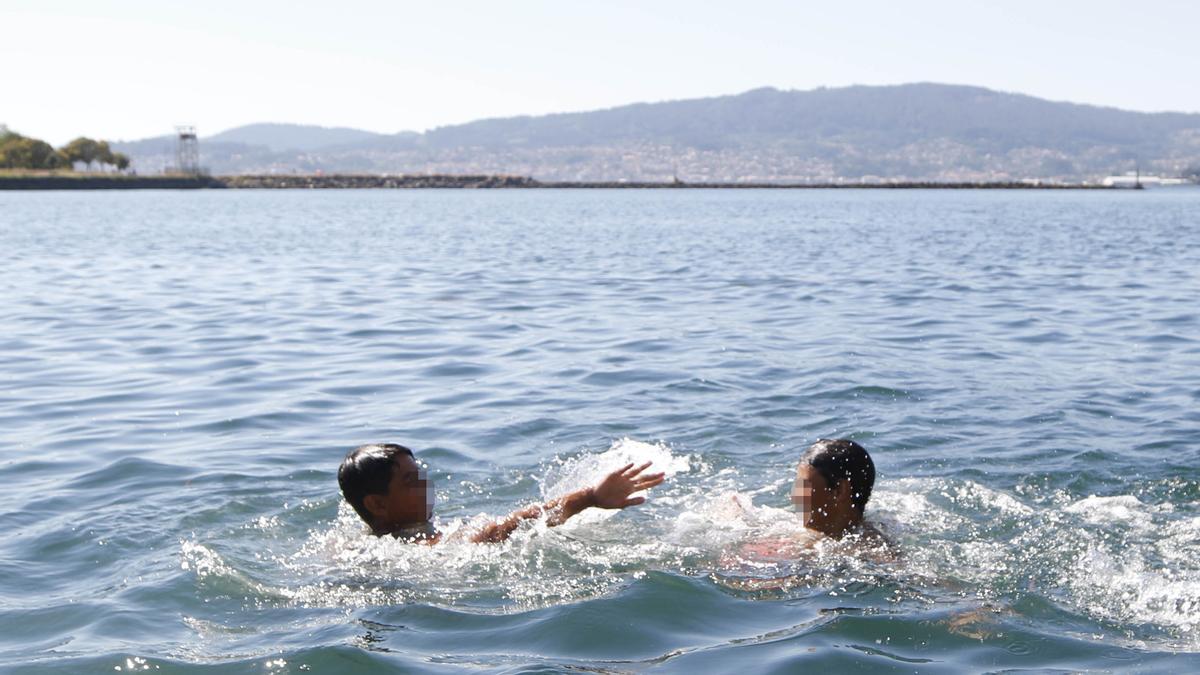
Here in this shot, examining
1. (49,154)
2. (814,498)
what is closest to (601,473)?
(814,498)

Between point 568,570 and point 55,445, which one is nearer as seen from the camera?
point 568,570

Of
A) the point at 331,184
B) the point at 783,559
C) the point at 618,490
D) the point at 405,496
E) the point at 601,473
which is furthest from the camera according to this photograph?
the point at 331,184

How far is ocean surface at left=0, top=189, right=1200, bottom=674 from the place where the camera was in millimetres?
5832

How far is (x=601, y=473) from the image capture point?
9000 millimetres

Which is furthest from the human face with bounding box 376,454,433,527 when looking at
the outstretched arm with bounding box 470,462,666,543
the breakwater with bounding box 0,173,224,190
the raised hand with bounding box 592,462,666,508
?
the breakwater with bounding box 0,173,224,190

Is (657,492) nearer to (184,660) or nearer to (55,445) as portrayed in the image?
(184,660)

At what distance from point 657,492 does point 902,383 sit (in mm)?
4559

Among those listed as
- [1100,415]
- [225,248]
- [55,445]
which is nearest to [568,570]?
[55,445]

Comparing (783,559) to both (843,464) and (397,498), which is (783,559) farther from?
(397,498)

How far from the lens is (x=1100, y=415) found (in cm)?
1088

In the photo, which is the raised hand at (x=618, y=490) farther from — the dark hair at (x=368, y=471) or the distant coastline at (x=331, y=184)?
the distant coastline at (x=331, y=184)

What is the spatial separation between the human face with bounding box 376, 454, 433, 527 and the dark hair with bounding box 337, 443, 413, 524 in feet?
0.11

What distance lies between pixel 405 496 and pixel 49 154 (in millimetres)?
133028

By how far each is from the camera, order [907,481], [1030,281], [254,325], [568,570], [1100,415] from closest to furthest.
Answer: [568,570] < [907,481] < [1100,415] < [254,325] < [1030,281]
